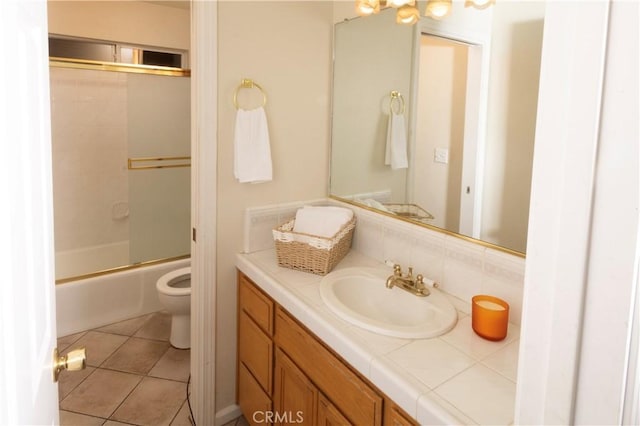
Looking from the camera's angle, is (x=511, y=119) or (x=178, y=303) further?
(x=178, y=303)

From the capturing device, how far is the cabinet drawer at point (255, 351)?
69.5 inches

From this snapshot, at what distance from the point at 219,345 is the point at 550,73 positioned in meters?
1.91

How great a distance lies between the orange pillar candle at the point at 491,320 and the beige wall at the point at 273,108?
1088 mm

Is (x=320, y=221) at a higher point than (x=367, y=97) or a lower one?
lower

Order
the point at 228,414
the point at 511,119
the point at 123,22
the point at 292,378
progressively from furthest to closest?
the point at 123,22, the point at 228,414, the point at 292,378, the point at 511,119

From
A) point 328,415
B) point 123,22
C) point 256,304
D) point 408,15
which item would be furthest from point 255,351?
point 123,22

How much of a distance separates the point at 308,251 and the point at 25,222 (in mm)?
1197

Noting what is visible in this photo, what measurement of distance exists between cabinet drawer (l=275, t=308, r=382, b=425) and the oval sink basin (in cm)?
15

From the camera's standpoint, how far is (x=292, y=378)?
5.22 ft


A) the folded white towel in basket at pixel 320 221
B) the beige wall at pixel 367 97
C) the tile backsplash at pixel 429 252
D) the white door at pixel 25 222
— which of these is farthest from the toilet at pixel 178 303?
the white door at pixel 25 222

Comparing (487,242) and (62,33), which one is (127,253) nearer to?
(62,33)

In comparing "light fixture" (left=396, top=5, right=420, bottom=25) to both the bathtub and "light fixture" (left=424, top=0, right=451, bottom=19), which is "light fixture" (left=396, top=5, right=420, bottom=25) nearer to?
"light fixture" (left=424, top=0, right=451, bottom=19)

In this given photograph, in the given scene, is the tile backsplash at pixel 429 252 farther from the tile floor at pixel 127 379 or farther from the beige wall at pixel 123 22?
the beige wall at pixel 123 22

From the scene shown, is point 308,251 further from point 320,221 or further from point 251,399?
point 251,399
